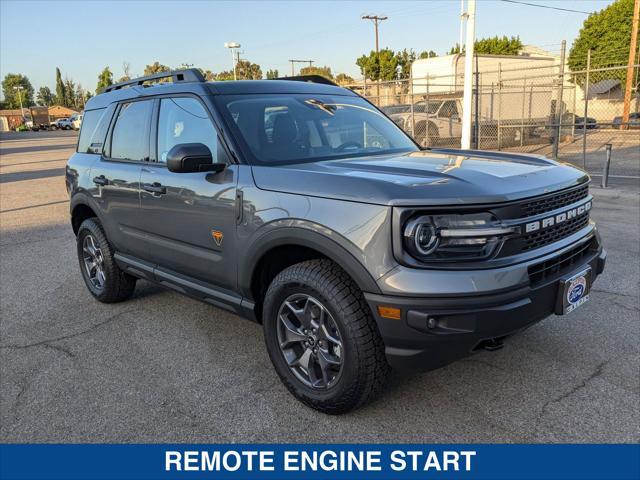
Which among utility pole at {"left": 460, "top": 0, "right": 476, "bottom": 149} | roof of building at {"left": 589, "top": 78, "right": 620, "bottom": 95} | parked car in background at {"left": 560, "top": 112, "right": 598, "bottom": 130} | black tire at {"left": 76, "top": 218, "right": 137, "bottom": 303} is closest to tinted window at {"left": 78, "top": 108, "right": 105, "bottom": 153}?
black tire at {"left": 76, "top": 218, "right": 137, "bottom": 303}

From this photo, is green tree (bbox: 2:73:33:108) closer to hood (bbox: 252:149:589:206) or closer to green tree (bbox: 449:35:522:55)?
green tree (bbox: 449:35:522:55)

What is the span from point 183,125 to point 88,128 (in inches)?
71.4

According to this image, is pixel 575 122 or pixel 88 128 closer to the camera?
pixel 88 128

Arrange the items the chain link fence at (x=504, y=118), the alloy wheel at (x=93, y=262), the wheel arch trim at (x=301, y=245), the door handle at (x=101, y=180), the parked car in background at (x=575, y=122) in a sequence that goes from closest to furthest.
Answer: the wheel arch trim at (x=301, y=245) → the door handle at (x=101, y=180) → the alloy wheel at (x=93, y=262) → the parked car in background at (x=575, y=122) → the chain link fence at (x=504, y=118)

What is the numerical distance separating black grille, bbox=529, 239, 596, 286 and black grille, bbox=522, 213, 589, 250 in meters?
0.09

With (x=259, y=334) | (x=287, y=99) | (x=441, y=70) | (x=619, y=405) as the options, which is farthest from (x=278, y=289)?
(x=441, y=70)

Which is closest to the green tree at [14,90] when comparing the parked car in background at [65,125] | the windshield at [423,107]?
the parked car in background at [65,125]

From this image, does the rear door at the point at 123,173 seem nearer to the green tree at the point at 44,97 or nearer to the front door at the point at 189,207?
the front door at the point at 189,207

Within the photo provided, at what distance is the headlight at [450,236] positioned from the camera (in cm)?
256

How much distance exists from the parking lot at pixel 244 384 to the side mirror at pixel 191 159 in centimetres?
134

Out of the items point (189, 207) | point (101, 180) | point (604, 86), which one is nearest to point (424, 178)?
point (189, 207)

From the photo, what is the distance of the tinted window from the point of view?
16.5ft

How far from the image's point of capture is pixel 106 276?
16.0ft

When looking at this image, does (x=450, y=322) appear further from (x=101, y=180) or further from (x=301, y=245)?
(x=101, y=180)
